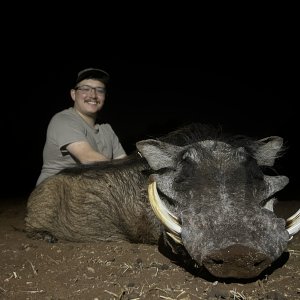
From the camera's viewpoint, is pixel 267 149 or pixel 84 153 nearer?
pixel 267 149

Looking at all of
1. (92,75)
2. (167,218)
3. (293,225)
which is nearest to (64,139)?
(92,75)

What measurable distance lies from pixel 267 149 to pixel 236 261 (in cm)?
109

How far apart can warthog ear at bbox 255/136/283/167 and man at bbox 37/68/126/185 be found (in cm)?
132

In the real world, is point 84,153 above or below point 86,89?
below

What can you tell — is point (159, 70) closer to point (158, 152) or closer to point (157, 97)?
point (157, 97)

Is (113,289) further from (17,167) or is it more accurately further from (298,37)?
(298,37)

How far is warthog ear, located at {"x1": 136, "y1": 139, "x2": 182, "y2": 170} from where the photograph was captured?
118 inches

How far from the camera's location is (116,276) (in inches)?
104

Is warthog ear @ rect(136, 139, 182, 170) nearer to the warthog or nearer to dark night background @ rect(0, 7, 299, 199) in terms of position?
the warthog

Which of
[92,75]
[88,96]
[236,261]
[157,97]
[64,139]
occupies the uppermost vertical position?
[92,75]

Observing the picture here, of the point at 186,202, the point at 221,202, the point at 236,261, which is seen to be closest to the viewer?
the point at 236,261

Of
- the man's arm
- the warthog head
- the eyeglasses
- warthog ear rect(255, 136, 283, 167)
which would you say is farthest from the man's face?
warthog ear rect(255, 136, 283, 167)

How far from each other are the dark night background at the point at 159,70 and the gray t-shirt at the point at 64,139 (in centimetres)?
610

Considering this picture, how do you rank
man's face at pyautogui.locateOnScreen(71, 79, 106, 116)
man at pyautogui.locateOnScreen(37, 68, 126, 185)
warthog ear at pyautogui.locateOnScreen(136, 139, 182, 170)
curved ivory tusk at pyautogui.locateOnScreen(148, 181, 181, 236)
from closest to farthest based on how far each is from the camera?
curved ivory tusk at pyautogui.locateOnScreen(148, 181, 181, 236), warthog ear at pyautogui.locateOnScreen(136, 139, 182, 170), man at pyautogui.locateOnScreen(37, 68, 126, 185), man's face at pyautogui.locateOnScreen(71, 79, 106, 116)
